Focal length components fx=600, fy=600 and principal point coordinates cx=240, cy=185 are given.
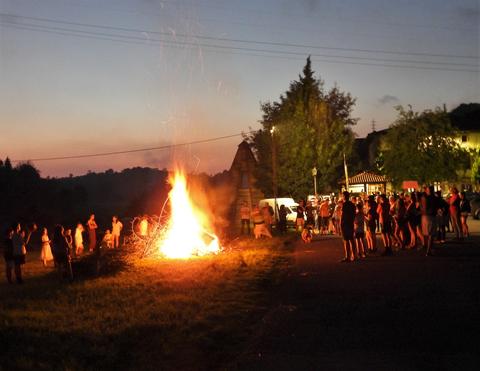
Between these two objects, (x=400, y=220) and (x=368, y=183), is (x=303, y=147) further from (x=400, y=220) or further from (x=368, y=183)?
(x=400, y=220)

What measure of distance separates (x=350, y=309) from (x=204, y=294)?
348 cm

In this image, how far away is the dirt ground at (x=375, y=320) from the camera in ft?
21.4

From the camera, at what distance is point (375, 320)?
852cm

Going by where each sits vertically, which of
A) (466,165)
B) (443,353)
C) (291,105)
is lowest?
(443,353)

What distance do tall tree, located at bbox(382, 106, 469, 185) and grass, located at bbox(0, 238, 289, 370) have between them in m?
29.0

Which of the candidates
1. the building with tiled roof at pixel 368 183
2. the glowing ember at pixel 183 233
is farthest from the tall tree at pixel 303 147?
the glowing ember at pixel 183 233

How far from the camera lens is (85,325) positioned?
9.38 metres

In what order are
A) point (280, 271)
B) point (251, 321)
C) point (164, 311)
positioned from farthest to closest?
point (280, 271)
point (164, 311)
point (251, 321)

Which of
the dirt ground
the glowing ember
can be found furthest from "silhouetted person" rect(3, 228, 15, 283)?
the dirt ground

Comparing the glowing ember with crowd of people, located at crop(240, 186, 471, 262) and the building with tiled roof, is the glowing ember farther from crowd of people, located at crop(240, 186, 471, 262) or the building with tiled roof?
the building with tiled roof

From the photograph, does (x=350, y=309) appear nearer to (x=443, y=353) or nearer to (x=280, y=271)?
(x=443, y=353)

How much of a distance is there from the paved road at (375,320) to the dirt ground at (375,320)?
0.4 inches

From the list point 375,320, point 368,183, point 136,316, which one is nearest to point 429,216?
point 375,320

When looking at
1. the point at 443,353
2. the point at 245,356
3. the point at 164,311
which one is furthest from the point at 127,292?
the point at 443,353
